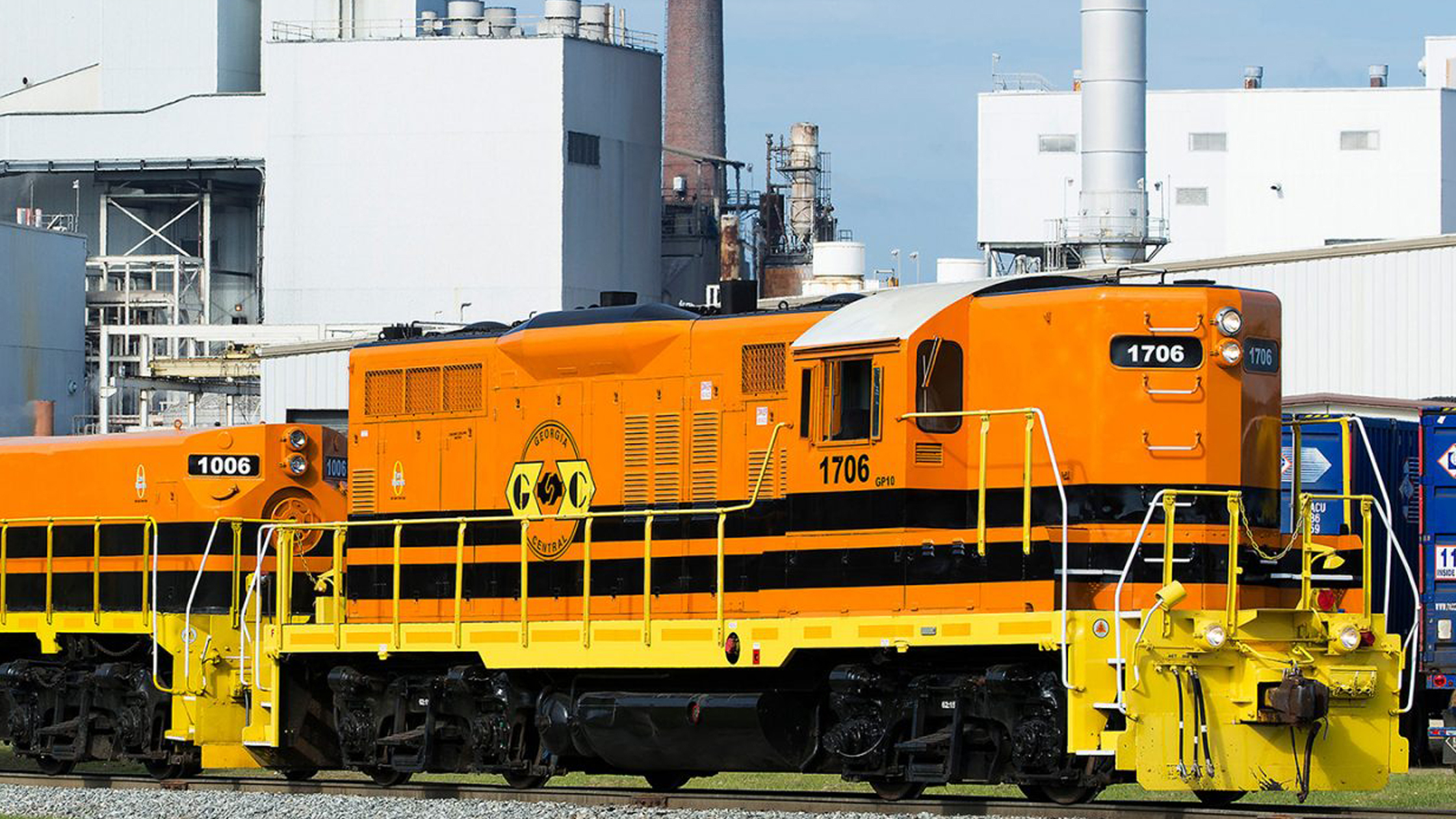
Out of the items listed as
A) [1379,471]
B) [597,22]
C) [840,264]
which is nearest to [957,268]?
[840,264]

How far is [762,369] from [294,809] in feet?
14.4

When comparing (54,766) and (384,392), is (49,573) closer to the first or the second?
(54,766)

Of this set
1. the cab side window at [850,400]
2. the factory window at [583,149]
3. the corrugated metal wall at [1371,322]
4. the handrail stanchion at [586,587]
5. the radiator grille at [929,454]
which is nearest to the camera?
the radiator grille at [929,454]

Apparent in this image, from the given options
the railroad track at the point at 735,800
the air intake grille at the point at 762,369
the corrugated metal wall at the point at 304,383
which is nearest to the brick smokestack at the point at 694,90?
the corrugated metal wall at the point at 304,383

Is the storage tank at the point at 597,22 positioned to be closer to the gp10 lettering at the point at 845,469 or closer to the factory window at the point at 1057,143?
the factory window at the point at 1057,143

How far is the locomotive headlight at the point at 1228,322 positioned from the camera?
41.0ft

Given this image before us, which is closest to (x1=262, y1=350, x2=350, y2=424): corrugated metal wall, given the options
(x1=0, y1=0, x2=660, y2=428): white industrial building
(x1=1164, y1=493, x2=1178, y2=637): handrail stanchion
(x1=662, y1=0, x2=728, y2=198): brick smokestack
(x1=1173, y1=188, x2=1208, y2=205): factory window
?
A: (x1=0, y1=0, x2=660, y2=428): white industrial building

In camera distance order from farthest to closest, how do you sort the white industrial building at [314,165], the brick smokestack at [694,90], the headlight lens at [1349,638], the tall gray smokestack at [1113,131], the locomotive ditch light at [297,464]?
1. the brick smokestack at [694,90]
2. the white industrial building at [314,165]
3. the tall gray smokestack at [1113,131]
4. the locomotive ditch light at [297,464]
5. the headlight lens at [1349,638]

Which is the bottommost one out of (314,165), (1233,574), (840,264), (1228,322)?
(1233,574)

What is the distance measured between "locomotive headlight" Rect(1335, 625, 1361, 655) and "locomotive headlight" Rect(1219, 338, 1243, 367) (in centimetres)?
170

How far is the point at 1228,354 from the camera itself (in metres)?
12.5

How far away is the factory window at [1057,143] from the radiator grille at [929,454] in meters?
55.9

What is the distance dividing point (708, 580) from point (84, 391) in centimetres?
4205

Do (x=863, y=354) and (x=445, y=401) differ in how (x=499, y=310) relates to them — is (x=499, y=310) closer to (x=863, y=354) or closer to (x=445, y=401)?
(x=445, y=401)
